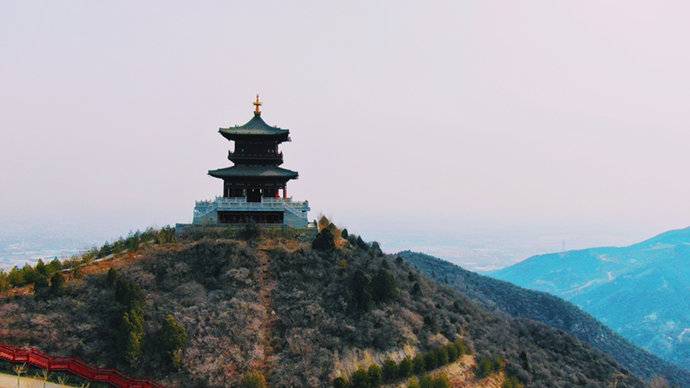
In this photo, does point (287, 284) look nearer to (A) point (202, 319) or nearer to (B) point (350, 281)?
(B) point (350, 281)

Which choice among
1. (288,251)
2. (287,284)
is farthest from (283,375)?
(288,251)

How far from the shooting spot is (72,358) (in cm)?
4084

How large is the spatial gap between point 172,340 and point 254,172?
76.1ft

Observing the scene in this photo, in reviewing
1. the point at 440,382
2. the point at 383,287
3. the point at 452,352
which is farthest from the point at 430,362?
the point at 383,287

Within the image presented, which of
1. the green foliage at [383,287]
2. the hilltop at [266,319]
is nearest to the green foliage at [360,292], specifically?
the hilltop at [266,319]

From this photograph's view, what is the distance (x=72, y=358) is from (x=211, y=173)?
2559 cm

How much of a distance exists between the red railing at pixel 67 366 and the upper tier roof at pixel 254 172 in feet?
85.3

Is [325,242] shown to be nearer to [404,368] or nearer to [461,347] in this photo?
[461,347]

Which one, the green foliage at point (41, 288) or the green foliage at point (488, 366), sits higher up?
the green foliage at point (41, 288)

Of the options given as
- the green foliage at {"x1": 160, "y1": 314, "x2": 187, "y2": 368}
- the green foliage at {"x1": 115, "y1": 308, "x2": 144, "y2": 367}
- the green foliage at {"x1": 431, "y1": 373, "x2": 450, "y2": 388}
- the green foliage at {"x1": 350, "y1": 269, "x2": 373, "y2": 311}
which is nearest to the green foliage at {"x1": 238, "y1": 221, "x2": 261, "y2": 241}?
the green foliage at {"x1": 350, "y1": 269, "x2": 373, "y2": 311}

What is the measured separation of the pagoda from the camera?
5991 centimetres

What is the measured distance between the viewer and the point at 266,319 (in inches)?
1902

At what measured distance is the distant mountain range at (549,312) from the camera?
128375mm

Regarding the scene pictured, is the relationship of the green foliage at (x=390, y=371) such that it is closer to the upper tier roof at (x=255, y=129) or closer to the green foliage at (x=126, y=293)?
the green foliage at (x=126, y=293)
